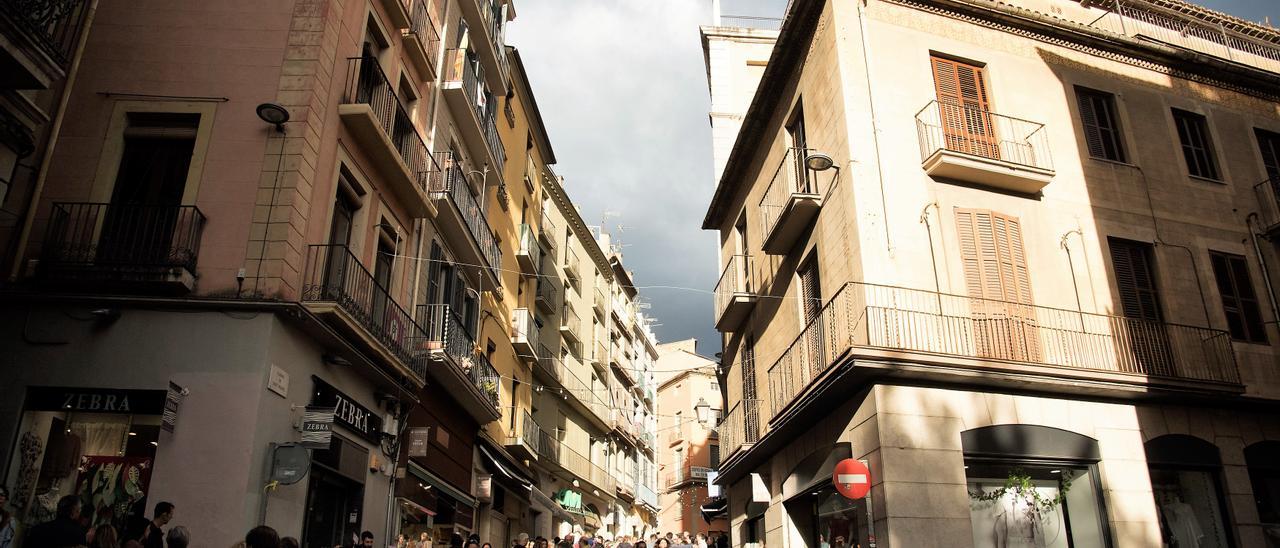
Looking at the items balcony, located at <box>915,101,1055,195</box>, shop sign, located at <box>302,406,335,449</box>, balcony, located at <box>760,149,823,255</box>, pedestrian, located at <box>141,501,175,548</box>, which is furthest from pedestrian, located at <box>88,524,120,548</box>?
balcony, located at <box>915,101,1055,195</box>

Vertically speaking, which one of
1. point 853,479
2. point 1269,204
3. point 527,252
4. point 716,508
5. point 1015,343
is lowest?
point 853,479

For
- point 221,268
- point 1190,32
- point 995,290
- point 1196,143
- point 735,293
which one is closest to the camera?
point 221,268

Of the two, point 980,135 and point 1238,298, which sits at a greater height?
point 980,135

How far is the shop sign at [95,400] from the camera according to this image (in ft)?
36.8

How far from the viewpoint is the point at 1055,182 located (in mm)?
15969

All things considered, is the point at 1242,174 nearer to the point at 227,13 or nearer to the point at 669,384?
the point at 227,13

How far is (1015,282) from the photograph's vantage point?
48.4ft

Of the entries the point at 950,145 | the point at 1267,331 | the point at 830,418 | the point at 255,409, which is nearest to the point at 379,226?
the point at 255,409

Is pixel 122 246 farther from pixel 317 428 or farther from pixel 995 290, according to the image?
pixel 995 290

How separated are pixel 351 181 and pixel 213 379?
4536 mm

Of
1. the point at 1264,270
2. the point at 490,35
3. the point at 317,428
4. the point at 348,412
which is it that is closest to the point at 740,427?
the point at 348,412

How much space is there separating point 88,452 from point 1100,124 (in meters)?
18.3

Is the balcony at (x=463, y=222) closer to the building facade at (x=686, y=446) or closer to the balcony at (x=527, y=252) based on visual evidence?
the balcony at (x=527, y=252)

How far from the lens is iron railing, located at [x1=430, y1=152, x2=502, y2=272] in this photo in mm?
18594
